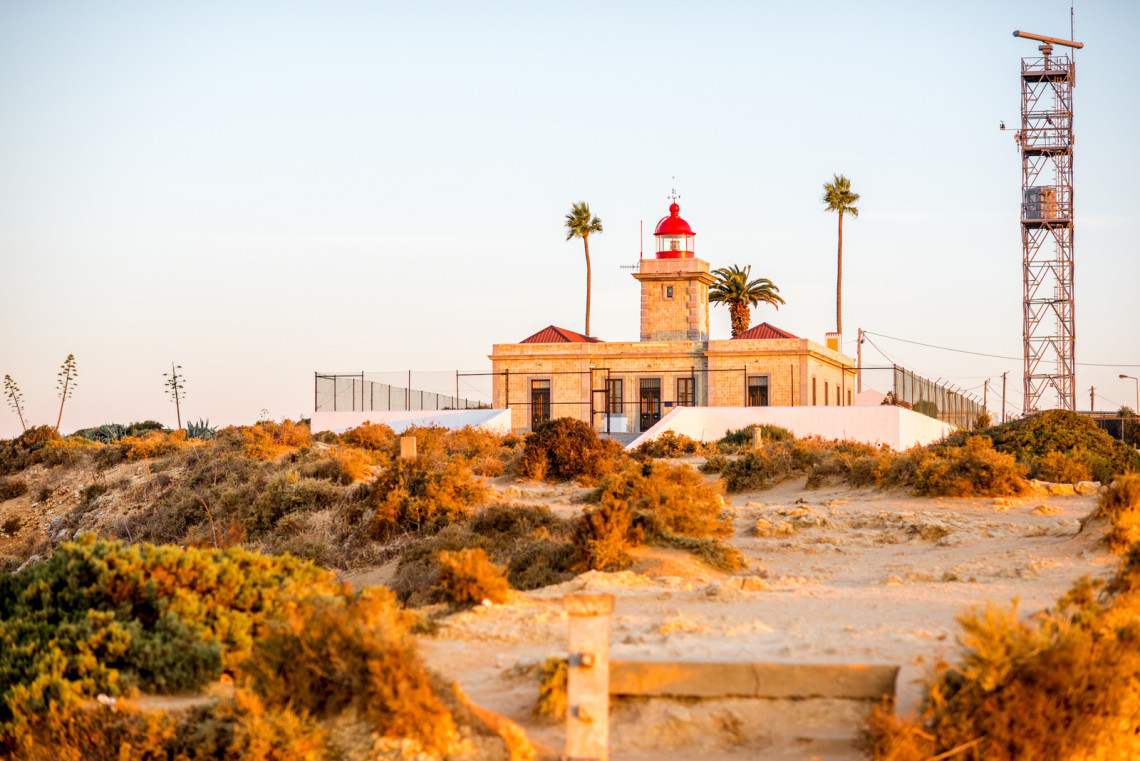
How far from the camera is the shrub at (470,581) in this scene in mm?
9508

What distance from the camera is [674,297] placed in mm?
45812

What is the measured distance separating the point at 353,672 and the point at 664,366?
37578mm

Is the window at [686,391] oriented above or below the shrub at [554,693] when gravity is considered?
above

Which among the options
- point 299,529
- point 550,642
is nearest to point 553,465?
point 299,529

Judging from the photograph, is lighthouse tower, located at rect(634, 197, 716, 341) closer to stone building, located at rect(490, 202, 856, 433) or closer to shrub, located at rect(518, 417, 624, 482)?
stone building, located at rect(490, 202, 856, 433)

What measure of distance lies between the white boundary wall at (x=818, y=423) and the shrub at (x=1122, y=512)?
63.3 ft

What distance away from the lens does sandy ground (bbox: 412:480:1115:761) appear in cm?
665

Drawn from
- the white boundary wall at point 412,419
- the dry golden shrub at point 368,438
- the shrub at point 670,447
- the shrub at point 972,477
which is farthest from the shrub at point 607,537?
the white boundary wall at point 412,419

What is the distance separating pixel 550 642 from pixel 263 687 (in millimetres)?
2239

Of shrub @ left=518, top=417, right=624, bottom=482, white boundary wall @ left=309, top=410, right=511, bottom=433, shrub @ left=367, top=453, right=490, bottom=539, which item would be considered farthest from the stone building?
shrub @ left=367, top=453, right=490, bottom=539

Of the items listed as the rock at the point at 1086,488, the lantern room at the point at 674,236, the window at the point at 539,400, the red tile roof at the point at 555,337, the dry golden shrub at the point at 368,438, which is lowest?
the rock at the point at 1086,488

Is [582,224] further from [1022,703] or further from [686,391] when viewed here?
[1022,703]

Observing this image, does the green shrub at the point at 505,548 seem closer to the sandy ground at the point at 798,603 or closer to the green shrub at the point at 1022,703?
the sandy ground at the point at 798,603

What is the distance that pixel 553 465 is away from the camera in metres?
22.0
